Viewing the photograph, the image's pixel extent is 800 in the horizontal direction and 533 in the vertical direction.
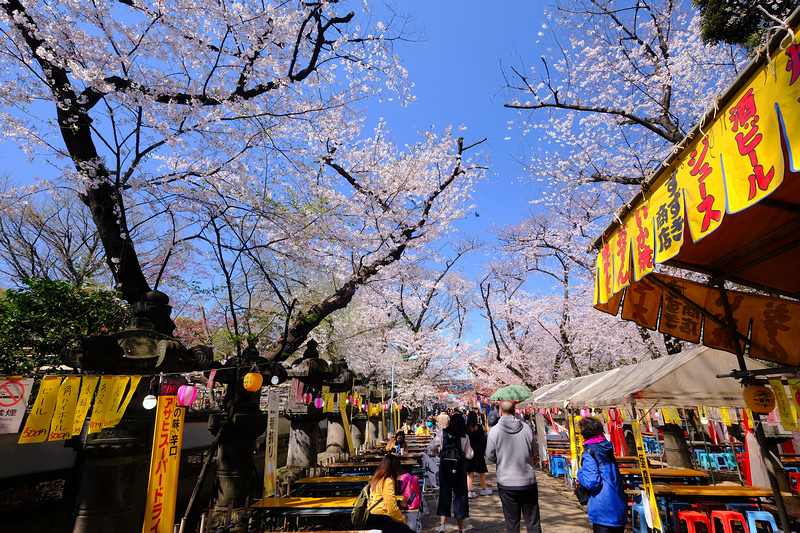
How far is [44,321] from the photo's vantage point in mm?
6773

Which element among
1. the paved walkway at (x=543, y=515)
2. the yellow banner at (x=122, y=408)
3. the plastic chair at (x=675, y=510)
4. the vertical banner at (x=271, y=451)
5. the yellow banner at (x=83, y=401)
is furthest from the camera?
the paved walkway at (x=543, y=515)

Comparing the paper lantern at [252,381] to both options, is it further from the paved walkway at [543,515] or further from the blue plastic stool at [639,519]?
the blue plastic stool at [639,519]

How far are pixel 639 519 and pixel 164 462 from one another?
22.4ft

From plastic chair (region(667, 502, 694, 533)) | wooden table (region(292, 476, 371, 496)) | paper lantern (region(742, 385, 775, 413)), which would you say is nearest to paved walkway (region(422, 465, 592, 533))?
plastic chair (region(667, 502, 694, 533))

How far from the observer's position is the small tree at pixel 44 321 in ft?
21.1

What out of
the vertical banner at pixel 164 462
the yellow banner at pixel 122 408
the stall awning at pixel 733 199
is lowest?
the vertical banner at pixel 164 462

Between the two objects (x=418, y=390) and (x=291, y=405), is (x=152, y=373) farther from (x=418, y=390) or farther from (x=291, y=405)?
(x=418, y=390)

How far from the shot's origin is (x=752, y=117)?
6.81ft

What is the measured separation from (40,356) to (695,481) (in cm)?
1179

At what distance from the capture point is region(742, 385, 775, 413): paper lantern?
381 centimetres

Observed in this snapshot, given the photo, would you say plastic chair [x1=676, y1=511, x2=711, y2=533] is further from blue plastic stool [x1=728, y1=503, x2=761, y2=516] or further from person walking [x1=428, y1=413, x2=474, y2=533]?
person walking [x1=428, y1=413, x2=474, y2=533]

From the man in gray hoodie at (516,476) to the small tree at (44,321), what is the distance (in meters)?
6.50

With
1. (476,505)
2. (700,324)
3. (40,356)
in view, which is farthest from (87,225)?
(700,324)

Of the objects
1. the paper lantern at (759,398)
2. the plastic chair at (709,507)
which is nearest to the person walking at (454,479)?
the plastic chair at (709,507)
